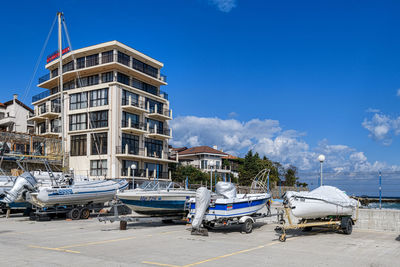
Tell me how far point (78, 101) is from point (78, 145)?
5626mm

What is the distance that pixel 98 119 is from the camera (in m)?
46.8

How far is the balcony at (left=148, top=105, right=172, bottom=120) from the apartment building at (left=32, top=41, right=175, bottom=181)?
0.5 inches

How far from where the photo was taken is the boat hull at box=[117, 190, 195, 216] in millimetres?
17781

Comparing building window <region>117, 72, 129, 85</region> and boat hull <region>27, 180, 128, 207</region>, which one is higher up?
building window <region>117, 72, 129, 85</region>

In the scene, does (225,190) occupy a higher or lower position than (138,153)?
lower

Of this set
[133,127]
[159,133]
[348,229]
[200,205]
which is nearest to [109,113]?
[133,127]

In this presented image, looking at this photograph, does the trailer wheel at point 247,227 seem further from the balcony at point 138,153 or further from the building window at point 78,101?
the building window at point 78,101

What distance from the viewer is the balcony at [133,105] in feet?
153

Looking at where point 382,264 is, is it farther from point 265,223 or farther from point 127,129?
point 127,129

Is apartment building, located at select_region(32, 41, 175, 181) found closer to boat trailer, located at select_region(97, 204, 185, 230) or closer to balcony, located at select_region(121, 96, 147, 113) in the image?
balcony, located at select_region(121, 96, 147, 113)

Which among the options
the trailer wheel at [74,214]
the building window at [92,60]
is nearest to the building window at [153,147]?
the building window at [92,60]

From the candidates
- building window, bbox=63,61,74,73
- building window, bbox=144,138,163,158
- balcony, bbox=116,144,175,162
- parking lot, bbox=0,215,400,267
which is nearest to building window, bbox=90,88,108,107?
building window, bbox=63,61,74,73

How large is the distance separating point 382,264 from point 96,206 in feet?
56.3

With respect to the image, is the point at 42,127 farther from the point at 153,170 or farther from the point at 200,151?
the point at 200,151
